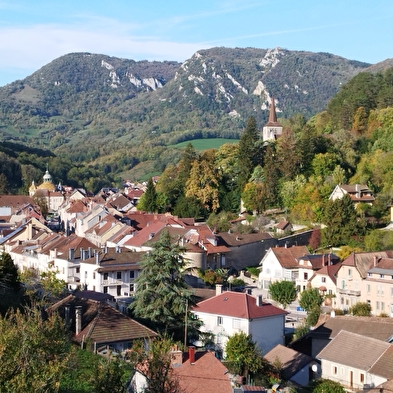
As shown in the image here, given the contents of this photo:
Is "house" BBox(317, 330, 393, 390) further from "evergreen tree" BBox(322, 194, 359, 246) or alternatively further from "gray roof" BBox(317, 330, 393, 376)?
"evergreen tree" BBox(322, 194, 359, 246)

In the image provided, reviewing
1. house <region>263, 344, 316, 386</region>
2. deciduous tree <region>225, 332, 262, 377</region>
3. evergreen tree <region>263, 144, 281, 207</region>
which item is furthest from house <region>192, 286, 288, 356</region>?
evergreen tree <region>263, 144, 281, 207</region>

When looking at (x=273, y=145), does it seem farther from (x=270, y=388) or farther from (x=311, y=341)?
(x=270, y=388)

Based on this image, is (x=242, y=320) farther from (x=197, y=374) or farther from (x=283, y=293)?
(x=283, y=293)

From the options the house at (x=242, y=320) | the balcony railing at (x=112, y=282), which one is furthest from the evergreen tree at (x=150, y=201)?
the house at (x=242, y=320)

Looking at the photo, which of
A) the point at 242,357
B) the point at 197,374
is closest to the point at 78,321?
the point at 242,357

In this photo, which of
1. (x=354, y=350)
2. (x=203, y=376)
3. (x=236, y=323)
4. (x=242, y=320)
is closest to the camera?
(x=203, y=376)

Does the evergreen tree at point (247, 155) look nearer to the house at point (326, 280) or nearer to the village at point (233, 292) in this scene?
the village at point (233, 292)
